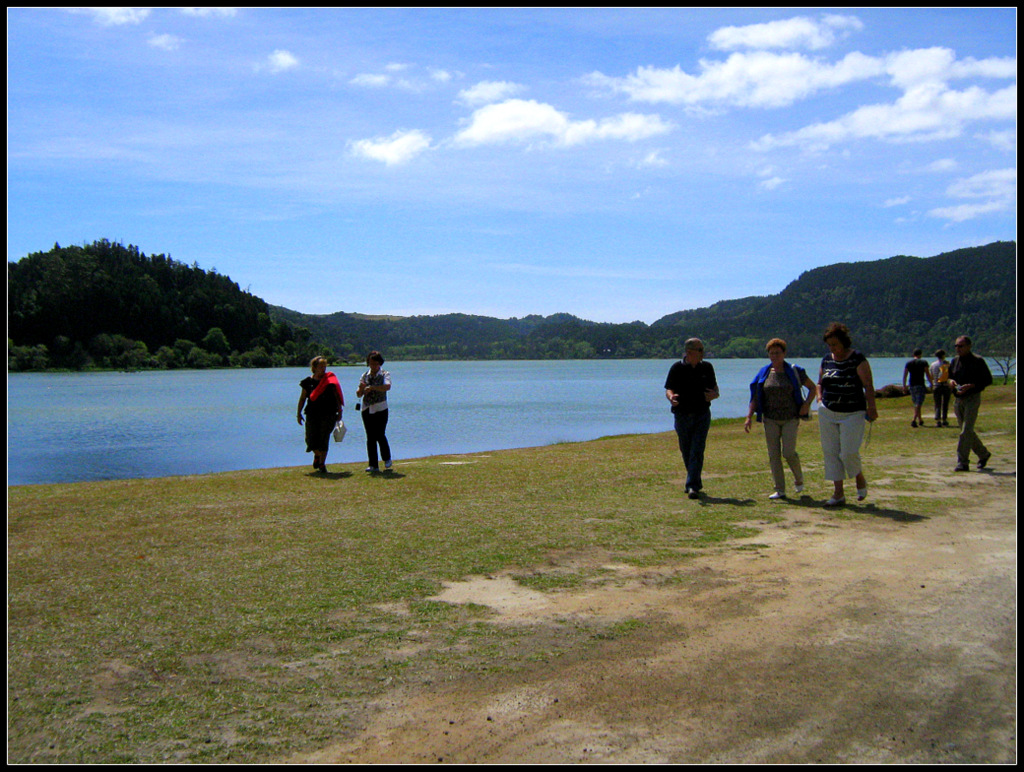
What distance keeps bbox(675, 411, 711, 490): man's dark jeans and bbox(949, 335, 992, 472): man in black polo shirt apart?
447 centimetres

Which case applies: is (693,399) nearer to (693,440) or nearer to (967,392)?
(693,440)

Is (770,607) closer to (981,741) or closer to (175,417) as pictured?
(981,741)

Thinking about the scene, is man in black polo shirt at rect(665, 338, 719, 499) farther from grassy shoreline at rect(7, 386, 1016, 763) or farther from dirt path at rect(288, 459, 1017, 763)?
dirt path at rect(288, 459, 1017, 763)

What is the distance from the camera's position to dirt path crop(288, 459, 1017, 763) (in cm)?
353

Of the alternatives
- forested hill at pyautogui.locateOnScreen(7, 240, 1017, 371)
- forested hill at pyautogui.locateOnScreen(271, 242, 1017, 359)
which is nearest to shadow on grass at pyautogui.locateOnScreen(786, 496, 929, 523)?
forested hill at pyautogui.locateOnScreen(271, 242, 1017, 359)

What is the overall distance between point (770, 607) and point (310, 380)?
10127 mm

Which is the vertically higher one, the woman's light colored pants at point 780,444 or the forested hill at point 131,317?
the forested hill at point 131,317

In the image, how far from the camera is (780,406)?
9.96 m

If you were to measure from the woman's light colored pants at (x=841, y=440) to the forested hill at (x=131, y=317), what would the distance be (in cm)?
15436

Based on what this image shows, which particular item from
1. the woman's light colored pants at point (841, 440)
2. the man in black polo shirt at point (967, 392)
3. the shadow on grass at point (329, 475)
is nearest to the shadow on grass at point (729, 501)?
the woman's light colored pants at point (841, 440)

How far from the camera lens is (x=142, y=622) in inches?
210

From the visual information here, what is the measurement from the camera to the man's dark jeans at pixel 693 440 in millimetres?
10188

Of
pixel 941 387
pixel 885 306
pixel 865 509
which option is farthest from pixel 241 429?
pixel 885 306

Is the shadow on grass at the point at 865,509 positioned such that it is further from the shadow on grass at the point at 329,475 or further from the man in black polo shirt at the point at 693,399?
the shadow on grass at the point at 329,475
